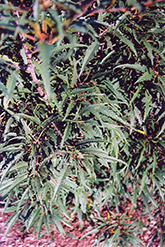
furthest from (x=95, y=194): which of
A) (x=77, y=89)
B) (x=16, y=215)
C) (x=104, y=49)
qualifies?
(x=104, y=49)

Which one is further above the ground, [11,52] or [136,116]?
[11,52]

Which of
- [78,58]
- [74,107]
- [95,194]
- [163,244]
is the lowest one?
[163,244]

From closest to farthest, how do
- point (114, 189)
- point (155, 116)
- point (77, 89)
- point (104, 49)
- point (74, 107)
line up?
1. point (77, 89)
2. point (74, 107)
3. point (104, 49)
4. point (155, 116)
5. point (114, 189)

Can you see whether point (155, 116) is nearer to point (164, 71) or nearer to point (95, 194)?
point (164, 71)

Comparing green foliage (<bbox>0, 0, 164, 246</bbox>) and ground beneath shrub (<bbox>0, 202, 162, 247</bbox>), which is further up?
green foliage (<bbox>0, 0, 164, 246</bbox>)

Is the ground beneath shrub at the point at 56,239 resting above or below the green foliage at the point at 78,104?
below

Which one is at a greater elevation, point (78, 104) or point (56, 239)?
point (78, 104)

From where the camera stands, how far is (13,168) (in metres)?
1.28

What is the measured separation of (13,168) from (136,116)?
75cm

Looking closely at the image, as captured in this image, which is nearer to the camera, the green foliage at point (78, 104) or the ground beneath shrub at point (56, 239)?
the green foliage at point (78, 104)

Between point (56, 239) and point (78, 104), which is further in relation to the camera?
point (56, 239)

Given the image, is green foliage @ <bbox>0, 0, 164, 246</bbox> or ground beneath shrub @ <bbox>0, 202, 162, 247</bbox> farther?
ground beneath shrub @ <bbox>0, 202, 162, 247</bbox>

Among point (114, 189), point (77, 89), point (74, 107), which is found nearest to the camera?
point (77, 89)

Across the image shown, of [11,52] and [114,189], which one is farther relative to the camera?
[114,189]
